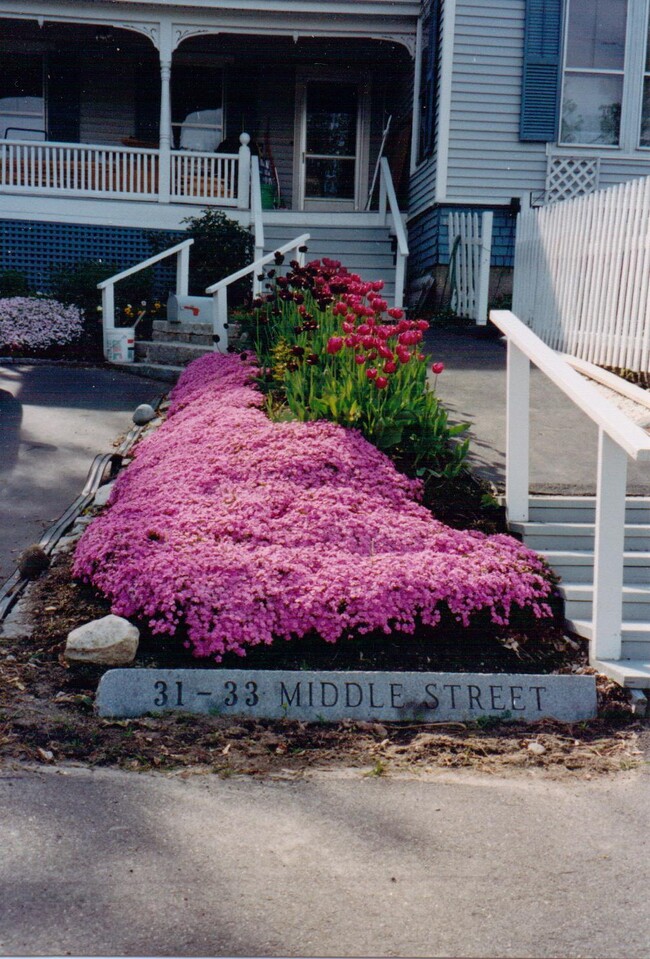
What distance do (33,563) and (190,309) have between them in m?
7.93

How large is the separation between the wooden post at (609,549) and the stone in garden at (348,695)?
0.31 metres

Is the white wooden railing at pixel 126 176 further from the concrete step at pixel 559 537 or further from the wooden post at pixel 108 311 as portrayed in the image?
the concrete step at pixel 559 537

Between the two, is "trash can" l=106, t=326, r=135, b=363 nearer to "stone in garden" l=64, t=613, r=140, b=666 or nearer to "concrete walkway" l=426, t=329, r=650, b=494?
"concrete walkway" l=426, t=329, r=650, b=494

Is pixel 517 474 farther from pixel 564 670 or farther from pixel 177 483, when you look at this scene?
pixel 177 483

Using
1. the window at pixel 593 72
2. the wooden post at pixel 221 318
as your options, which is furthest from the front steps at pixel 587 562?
the window at pixel 593 72

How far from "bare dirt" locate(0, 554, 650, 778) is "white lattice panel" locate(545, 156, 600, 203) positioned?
37.4 ft

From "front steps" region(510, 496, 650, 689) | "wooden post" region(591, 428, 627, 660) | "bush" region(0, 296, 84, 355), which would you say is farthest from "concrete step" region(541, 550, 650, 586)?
"bush" region(0, 296, 84, 355)

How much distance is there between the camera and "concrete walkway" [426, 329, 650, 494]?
19.7ft

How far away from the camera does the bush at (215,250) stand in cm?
1417

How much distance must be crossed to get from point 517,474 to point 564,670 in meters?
1.33

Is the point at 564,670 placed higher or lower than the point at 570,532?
lower

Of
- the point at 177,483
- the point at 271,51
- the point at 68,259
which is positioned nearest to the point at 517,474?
the point at 177,483

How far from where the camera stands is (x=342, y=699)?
405cm

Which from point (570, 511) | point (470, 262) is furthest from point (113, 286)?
point (570, 511)
